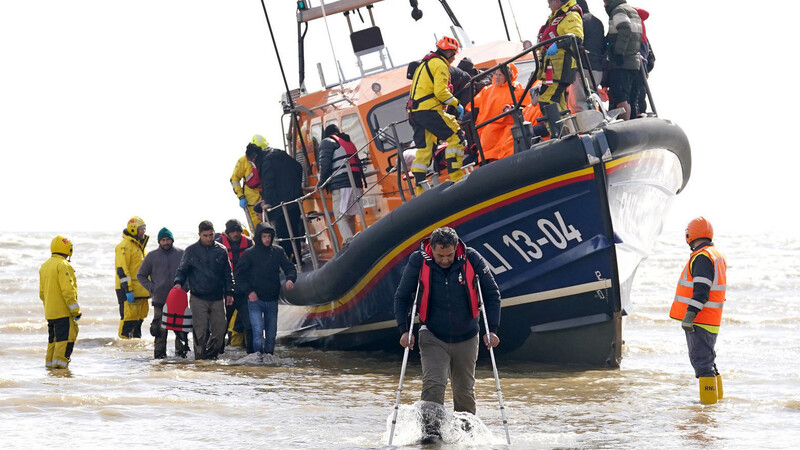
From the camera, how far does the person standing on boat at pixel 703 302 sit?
6797 millimetres

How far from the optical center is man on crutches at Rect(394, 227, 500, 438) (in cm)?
575

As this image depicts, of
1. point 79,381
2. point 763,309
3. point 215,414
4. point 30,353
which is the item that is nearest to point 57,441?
point 215,414

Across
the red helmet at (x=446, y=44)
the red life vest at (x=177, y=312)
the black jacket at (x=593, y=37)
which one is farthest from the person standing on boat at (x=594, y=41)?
the red life vest at (x=177, y=312)

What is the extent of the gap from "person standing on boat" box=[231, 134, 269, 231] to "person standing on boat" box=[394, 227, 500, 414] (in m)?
6.06

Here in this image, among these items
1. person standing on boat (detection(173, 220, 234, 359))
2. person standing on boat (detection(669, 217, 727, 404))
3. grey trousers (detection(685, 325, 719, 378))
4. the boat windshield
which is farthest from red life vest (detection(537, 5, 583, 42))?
person standing on boat (detection(173, 220, 234, 359))

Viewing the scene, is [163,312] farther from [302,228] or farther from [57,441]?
[57,441]

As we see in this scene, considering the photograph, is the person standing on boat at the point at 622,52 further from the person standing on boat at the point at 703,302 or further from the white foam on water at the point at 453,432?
the white foam on water at the point at 453,432

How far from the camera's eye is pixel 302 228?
429 inches

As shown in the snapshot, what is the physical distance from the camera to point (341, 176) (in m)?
9.39

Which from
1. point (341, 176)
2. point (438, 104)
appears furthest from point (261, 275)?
point (438, 104)

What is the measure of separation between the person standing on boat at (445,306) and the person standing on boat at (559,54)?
2559mm

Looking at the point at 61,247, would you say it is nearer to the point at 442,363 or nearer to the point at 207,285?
Answer: the point at 207,285

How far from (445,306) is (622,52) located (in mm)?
3811

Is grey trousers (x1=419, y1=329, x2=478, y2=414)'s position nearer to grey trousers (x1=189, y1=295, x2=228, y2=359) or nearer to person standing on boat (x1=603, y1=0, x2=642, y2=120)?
person standing on boat (x1=603, y1=0, x2=642, y2=120)
